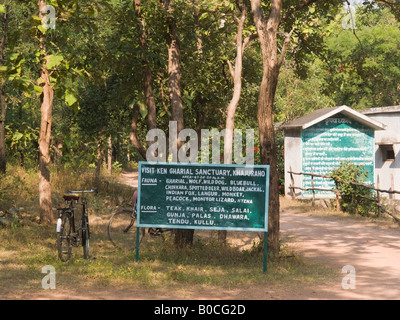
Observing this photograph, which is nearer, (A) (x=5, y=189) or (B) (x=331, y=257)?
(B) (x=331, y=257)

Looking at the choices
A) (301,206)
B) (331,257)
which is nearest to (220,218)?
(331,257)

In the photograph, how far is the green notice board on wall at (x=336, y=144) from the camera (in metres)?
27.3

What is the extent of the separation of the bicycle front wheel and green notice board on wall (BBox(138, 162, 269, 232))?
2.22 m

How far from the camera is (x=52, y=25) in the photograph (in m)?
11.2

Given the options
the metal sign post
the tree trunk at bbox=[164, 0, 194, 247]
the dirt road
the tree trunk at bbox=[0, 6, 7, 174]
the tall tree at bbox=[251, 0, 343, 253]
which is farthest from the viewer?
the tree trunk at bbox=[0, 6, 7, 174]

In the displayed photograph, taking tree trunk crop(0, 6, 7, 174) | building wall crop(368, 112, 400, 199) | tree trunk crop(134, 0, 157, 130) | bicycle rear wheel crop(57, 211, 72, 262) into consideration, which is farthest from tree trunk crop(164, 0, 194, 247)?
building wall crop(368, 112, 400, 199)

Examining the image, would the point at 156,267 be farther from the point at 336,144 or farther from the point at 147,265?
the point at 336,144

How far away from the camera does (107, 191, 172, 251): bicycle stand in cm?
1434

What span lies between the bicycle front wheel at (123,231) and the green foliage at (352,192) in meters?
9.38

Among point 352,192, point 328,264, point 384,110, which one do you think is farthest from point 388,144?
point 328,264

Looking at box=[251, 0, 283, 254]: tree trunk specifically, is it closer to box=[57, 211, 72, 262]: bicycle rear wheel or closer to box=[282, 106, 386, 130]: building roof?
box=[57, 211, 72, 262]: bicycle rear wheel

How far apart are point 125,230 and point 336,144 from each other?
47.1 ft

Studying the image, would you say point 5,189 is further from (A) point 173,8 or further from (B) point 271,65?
(B) point 271,65

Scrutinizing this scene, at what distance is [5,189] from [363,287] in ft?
39.1
